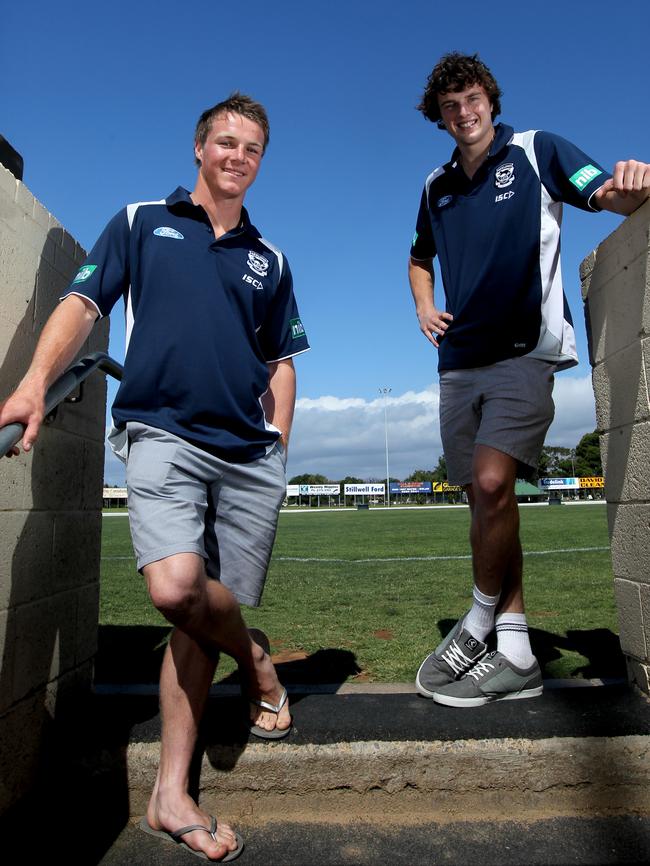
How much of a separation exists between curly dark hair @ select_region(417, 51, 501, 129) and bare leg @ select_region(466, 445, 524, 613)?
142 centimetres

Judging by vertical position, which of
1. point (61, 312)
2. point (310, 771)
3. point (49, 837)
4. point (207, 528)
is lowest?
point (49, 837)

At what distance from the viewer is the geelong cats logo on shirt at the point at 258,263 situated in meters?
2.34

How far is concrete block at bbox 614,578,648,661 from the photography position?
7.61 feet

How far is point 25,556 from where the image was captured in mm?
2148

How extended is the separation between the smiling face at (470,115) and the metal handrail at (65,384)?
164cm

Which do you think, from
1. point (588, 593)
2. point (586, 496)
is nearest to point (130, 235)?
point (588, 593)

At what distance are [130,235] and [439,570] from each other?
651 centimetres

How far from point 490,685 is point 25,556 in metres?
1.63

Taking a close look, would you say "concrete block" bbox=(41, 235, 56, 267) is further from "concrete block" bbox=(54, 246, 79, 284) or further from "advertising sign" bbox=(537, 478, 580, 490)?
"advertising sign" bbox=(537, 478, 580, 490)

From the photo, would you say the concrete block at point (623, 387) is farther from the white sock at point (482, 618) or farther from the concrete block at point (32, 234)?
the concrete block at point (32, 234)

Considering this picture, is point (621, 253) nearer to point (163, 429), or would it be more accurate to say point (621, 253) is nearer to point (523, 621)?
point (523, 621)

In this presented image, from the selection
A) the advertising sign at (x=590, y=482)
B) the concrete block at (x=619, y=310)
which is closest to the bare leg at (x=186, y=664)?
the concrete block at (x=619, y=310)

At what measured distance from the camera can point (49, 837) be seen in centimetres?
187

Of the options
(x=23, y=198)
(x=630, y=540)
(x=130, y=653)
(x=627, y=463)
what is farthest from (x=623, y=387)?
(x=130, y=653)
